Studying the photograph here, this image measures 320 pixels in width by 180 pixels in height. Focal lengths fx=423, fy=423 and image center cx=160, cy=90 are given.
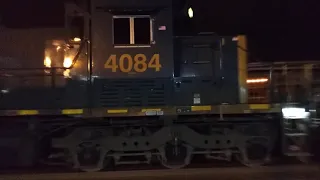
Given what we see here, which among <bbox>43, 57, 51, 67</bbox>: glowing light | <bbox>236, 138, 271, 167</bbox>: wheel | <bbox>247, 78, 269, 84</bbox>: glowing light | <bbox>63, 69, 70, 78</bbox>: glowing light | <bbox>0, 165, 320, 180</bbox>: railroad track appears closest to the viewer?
<bbox>0, 165, 320, 180</bbox>: railroad track

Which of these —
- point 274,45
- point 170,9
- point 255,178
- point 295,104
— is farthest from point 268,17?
point 255,178

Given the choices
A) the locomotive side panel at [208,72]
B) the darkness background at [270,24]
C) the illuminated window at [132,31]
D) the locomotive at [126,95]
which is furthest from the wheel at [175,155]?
the darkness background at [270,24]

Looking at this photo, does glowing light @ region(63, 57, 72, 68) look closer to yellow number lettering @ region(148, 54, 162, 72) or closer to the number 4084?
the number 4084

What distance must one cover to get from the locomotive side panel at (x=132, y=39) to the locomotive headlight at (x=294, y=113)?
105 inches

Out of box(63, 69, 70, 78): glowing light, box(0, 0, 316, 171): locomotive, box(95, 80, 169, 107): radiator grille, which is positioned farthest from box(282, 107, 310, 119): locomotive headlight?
box(63, 69, 70, 78): glowing light

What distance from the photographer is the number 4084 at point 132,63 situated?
848 cm

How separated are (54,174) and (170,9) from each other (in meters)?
4.22

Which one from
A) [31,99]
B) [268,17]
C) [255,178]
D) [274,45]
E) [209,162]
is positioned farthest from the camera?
[268,17]

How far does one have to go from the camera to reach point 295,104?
9195 mm

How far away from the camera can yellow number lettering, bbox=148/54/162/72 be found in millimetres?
8547

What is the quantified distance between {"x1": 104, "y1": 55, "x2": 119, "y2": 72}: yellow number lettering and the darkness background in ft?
10.4

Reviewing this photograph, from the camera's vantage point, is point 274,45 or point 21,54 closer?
point 21,54

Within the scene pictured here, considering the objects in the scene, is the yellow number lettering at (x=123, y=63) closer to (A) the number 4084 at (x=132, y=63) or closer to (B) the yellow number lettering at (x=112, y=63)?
(A) the number 4084 at (x=132, y=63)

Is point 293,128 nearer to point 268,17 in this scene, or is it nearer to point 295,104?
point 295,104
